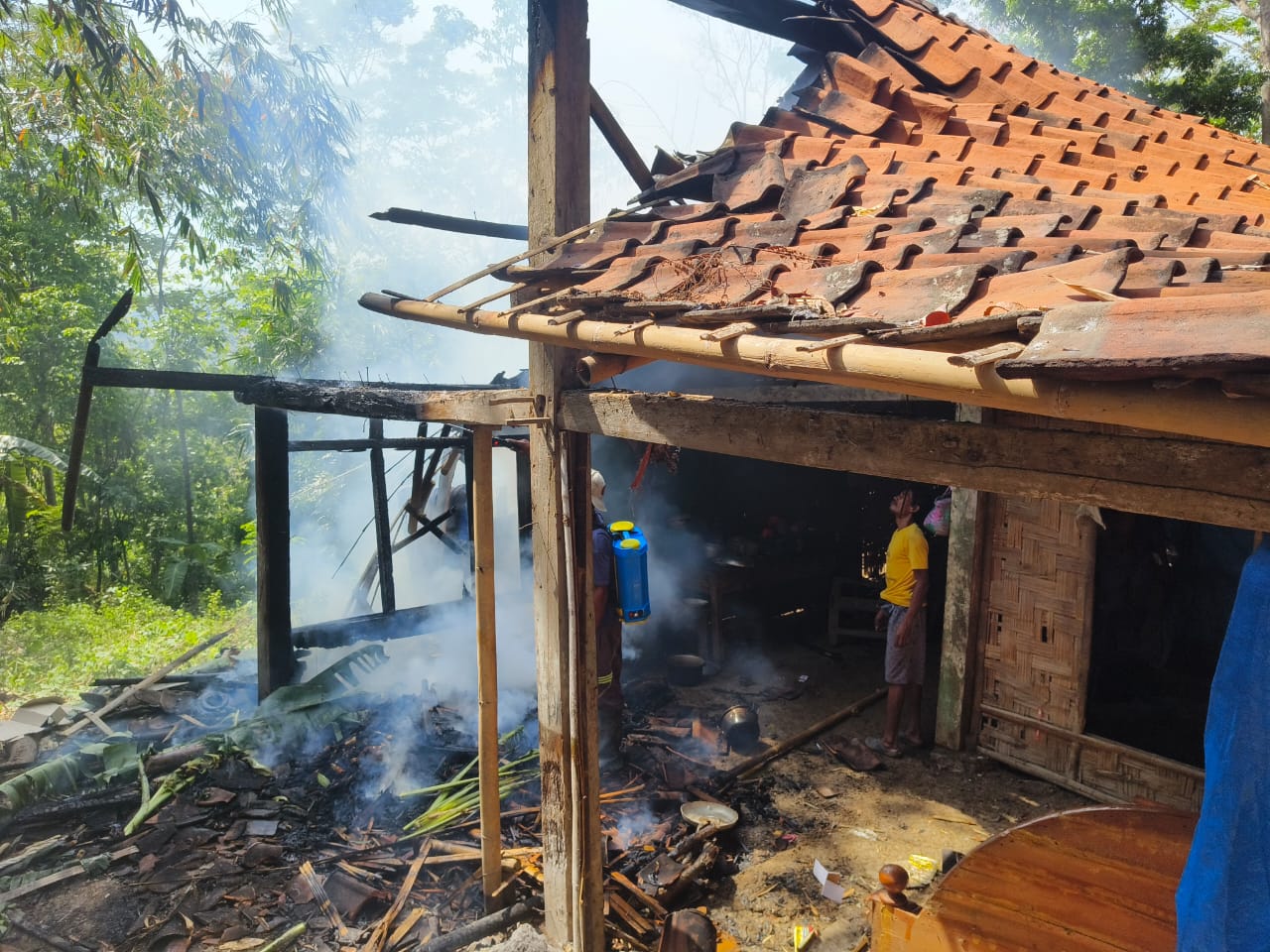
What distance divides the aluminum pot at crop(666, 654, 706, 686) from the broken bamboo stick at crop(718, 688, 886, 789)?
1532mm

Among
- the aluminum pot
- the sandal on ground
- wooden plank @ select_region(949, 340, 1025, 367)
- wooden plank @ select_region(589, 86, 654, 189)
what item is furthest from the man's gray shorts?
wooden plank @ select_region(949, 340, 1025, 367)

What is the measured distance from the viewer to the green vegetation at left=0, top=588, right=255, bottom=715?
35.7 ft

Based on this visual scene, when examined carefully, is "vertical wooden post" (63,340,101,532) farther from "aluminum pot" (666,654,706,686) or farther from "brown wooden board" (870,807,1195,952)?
"brown wooden board" (870,807,1195,952)

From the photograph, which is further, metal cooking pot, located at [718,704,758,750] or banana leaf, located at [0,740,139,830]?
metal cooking pot, located at [718,704,758,750]

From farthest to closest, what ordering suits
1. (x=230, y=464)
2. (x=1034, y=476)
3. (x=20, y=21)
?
(x=230, y=464) → (x=20, y=21) → (x=1034, y=476)

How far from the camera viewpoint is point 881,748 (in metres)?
7.28

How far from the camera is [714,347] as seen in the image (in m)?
2.47

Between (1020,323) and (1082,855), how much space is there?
236 centimetres

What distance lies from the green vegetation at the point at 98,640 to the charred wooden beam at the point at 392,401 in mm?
5566

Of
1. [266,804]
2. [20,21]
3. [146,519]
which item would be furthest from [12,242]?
[266,804]

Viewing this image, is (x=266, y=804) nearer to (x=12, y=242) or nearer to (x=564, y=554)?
(x=564, y=554)

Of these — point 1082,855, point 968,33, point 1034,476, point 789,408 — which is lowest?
point 1082,855

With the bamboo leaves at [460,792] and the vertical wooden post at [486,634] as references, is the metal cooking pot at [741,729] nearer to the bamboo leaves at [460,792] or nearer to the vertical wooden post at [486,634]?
the bamboo leaves at [460,792]

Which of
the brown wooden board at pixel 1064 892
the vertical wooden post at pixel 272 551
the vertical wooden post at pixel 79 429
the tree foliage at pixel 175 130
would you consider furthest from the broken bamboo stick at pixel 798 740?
the tree foliage at pixel 175 130
